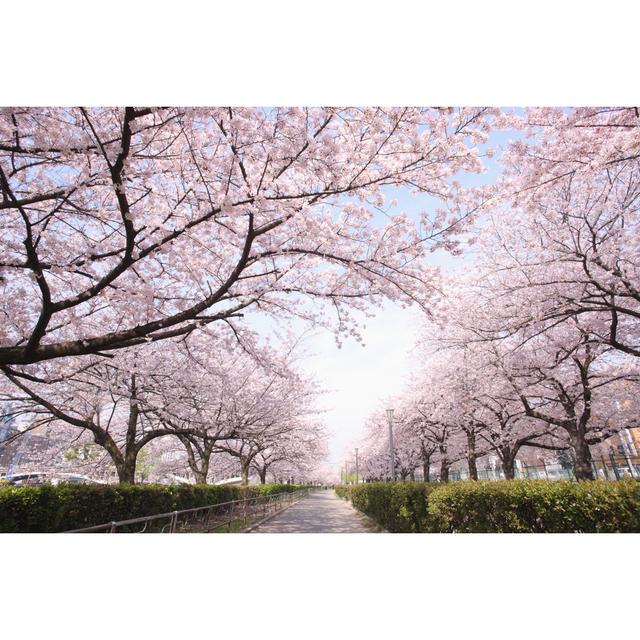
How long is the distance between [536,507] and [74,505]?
840cm

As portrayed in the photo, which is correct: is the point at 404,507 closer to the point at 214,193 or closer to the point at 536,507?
the point at 536,507

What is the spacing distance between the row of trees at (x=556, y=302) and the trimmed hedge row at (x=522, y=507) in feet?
9.26

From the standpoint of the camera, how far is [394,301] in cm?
625

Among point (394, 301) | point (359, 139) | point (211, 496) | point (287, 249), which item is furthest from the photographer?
point (211, 496)

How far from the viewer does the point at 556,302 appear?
285 inches

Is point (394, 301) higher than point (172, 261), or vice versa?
point (172, 261)

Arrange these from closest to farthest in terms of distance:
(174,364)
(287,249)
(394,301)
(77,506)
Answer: (287,249) < (394,301) < (77,506) < (174,364)

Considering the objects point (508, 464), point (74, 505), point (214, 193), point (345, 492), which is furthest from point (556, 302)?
point (345, 492)

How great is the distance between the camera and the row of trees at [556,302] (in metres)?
5.00

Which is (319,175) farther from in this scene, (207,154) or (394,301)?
(394,301)

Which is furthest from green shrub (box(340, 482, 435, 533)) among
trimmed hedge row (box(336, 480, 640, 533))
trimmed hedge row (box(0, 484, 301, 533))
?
trimmed hedge row (box(0, 484, 301, 533))

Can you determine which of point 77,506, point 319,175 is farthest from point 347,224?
point 77,506

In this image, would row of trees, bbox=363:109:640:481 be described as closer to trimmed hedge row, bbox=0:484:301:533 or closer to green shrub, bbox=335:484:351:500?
trimmed hedge row, bbox=0:484:301:533

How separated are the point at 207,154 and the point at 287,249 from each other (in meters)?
1.62
